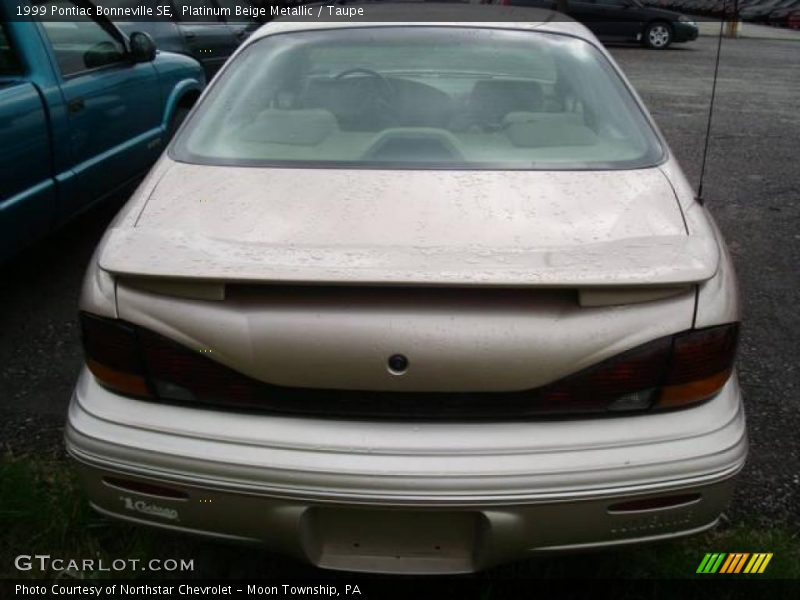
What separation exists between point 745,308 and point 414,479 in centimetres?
275

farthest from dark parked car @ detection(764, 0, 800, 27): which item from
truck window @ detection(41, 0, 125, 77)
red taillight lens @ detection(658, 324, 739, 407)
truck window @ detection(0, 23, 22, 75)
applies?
red taillight lens @ detection(658, 324, 739, 407)

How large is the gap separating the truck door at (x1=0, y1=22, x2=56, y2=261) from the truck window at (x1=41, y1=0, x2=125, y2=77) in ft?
0.96

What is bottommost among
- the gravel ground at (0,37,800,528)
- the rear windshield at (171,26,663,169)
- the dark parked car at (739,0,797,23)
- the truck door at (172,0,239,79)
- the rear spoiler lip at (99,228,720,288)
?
the dark parked car at (739,0,797,23)

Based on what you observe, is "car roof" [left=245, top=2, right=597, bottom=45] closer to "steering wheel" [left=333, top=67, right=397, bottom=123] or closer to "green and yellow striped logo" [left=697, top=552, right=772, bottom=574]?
"steering wheel" [left=333, top=67, right=397, bottom=123]

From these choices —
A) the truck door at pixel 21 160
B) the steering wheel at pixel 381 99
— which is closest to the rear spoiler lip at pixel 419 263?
the steering wheel at pixel 381 99

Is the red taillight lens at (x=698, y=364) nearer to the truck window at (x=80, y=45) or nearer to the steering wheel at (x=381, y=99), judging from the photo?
the steering wheel at (x=381, y=99)

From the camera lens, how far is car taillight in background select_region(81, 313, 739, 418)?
176 centimetres

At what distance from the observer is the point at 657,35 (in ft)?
53.5

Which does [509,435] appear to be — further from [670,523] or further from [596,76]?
[596,76]

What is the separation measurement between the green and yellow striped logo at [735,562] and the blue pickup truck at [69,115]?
295 centimetres

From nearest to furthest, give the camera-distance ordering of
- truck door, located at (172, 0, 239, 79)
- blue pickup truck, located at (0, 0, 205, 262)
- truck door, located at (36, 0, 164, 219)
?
1. blue pickup truck, located at (0, 0, 205, 262)
2. truck door, located at (36, 0, 164, 219)
3. truck door, located at (172, 0, 239, 79)

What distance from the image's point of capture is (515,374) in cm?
172

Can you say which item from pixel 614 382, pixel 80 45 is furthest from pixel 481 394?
pixel 80 45

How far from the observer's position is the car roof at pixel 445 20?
2941 mm
